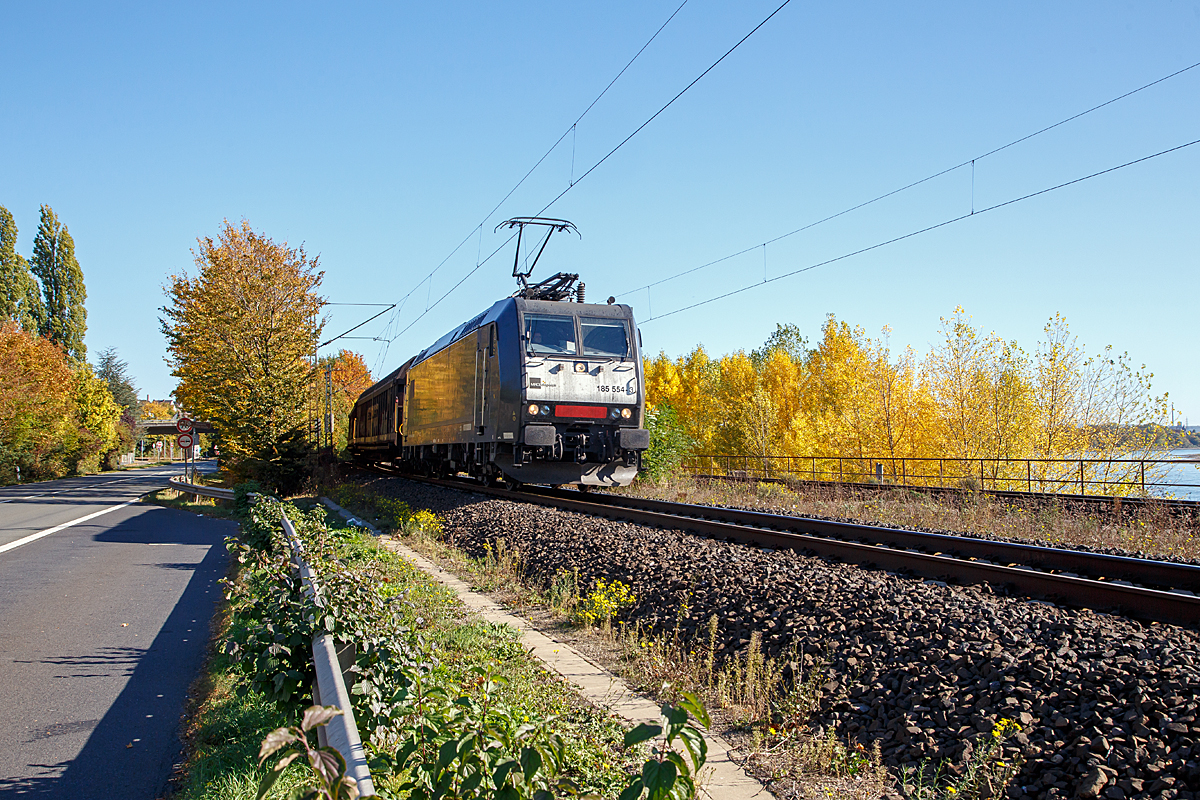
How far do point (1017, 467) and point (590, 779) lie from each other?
22.5 meters

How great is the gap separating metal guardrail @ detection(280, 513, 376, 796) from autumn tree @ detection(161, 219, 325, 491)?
2053 cm

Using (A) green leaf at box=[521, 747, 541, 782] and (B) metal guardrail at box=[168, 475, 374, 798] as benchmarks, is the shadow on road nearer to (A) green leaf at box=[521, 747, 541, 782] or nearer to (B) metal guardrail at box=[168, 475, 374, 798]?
(B) metal guardrail at box=[168, 475, 374, 798]

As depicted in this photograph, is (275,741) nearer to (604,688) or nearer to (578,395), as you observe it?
(604,688)

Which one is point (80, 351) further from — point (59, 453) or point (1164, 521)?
point (1164, 521)

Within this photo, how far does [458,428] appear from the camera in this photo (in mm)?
18484

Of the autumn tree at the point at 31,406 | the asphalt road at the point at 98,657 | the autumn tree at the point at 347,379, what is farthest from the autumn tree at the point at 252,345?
the autumn tree at the point at 347,379

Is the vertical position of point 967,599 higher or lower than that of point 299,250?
→ lower

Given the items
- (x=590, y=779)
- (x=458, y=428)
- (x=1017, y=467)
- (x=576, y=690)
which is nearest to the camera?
(x=590, y=779)

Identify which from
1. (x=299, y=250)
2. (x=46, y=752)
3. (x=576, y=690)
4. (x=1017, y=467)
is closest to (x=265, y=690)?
(x=46, y=752)

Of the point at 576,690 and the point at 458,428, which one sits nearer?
the point at 576,690

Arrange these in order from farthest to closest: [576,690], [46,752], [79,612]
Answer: [79,612], [576,690], [46,752]

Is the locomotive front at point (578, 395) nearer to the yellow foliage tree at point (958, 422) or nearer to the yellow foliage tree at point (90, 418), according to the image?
the yellow foliage tree at point (958, 422)

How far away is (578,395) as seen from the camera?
15.3 meters

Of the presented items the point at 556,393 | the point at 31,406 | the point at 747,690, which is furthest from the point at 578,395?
the point at 31,406
